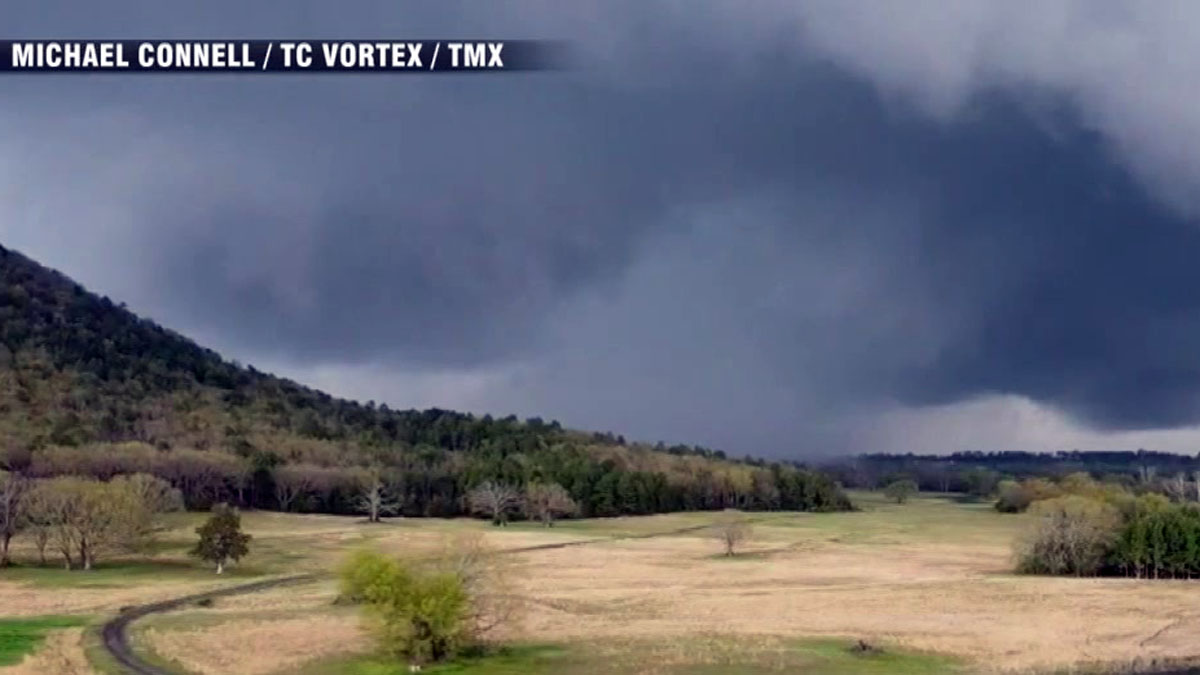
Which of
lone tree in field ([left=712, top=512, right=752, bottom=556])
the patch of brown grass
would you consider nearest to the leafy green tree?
the patch of brown grass

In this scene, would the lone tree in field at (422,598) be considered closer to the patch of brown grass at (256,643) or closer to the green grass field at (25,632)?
the patch of brown grass at (256,643)

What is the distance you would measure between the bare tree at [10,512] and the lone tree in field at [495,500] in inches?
2965

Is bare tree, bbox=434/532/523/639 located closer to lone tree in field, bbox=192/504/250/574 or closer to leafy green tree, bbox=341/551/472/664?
leafy green tree, bbox=341/551/472/664

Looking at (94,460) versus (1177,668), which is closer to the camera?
(1177,668)

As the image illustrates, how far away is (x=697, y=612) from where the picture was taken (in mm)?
88750

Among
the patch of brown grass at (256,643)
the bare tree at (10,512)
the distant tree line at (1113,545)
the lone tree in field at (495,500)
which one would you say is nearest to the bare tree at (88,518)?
the bare tree at (10,512)

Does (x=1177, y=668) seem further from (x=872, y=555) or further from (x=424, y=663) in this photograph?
(x=872, y=555)

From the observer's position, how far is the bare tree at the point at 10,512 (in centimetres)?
11981

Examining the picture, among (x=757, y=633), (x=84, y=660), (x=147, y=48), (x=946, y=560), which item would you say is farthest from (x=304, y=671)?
(x=946, y=560)

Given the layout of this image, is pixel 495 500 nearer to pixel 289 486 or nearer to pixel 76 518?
pixel 289 486

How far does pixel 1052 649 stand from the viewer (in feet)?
241

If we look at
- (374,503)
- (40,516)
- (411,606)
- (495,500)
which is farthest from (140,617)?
(495,500)

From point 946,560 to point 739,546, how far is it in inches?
977

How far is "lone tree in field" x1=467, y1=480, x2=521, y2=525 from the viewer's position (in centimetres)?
19250
